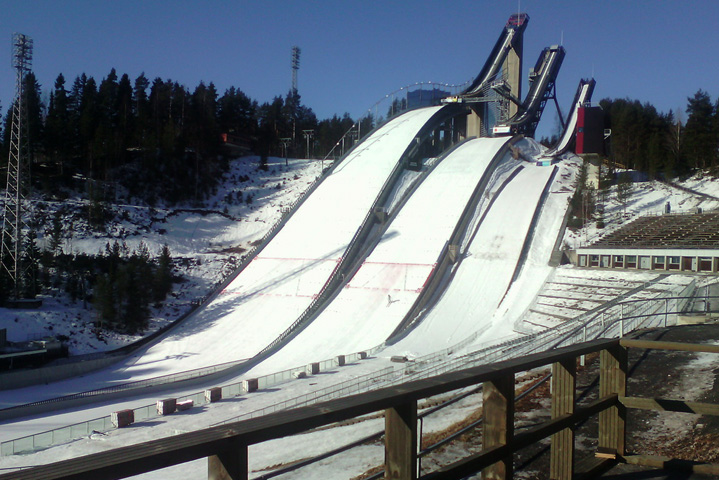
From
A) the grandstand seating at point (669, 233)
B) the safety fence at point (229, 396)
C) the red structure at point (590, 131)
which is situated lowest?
the safety fence at point (229, 396)

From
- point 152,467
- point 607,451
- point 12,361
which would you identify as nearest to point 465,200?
point 12,361

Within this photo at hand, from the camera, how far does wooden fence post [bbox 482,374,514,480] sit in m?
2.41

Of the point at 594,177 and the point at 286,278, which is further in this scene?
the point at 594,177

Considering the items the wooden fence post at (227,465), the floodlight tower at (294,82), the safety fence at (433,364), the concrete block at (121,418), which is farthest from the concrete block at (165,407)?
the floodlight tower at (294,82)

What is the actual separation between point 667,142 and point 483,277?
28512mm

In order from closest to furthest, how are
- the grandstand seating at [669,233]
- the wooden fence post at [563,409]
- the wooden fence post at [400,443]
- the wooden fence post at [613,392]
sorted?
the wooden fence post at [400,443] → the wooden fence post at [563,409] → the wooden fence post at [613,392] → the grandstand seating at [669,233]

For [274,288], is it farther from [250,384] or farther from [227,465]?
[227,465]

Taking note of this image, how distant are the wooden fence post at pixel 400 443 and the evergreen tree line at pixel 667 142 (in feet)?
116

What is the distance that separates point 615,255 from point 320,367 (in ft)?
43.3

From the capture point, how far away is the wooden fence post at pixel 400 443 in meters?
1.94

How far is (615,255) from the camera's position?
78.8ft

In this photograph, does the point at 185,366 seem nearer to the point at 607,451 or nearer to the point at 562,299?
the point at 562,299

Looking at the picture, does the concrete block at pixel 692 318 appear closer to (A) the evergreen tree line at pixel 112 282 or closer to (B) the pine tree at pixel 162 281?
(A) the evergreen tree line at pixel 112 282

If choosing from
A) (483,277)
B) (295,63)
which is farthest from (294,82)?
(483,277)
